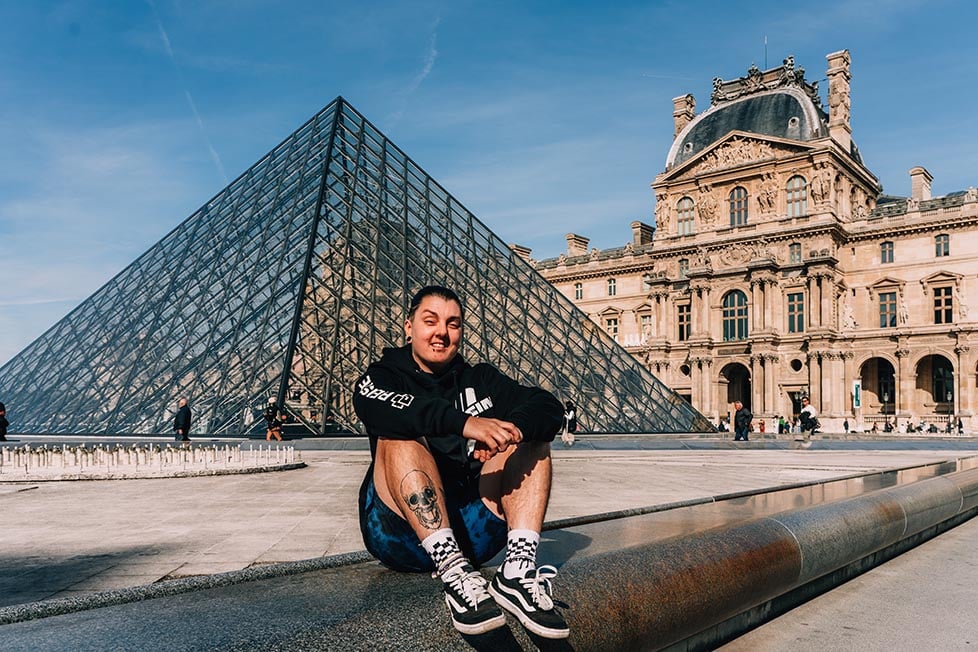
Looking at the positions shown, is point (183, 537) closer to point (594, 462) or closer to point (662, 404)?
point (594, 462)

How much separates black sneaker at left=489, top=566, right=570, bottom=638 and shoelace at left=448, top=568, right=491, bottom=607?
0.23 feet

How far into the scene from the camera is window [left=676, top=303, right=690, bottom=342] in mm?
51125

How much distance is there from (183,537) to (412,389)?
359 centimetres

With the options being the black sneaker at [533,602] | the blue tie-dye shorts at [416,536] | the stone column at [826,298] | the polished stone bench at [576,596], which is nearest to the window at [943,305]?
the stone column at [826,298]

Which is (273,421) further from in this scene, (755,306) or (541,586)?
(755,306)

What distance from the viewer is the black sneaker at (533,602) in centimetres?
249

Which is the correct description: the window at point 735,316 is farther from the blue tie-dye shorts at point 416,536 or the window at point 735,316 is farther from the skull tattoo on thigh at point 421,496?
the skull tattoo on thigh at point 421,496

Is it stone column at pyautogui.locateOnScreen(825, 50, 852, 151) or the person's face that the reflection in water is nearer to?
the person's face

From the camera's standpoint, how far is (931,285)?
43844 mm

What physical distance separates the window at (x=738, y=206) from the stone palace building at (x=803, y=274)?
0.08 meters

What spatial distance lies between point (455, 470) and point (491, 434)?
1.23 feet

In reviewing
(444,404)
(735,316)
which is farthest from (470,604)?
(735,316)

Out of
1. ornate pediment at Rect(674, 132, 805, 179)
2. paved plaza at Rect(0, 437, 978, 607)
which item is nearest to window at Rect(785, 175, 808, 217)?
ornate pediment at Rect(674, 132, 805, 179)

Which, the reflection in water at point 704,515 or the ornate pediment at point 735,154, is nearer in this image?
the reflection in water at point 704,515
